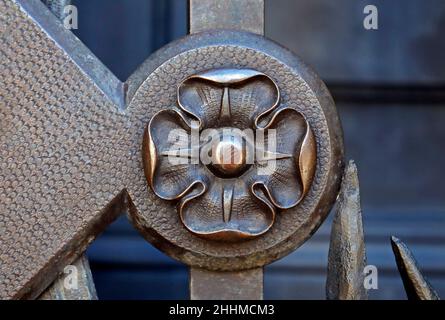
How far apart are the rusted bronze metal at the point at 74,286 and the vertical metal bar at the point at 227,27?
0.09m

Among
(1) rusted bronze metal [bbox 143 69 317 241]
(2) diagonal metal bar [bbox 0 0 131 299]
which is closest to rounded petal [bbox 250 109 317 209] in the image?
(1) rusted bronze metal [bbox 143 69 317 241]

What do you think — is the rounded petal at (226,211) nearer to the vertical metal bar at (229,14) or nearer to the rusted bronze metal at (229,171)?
the rusted bronze metal at (229,171)

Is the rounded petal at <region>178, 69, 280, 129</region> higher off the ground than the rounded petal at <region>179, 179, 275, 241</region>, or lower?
higher

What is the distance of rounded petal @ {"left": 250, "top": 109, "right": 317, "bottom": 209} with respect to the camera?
0.78m

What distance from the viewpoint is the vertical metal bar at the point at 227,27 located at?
802 millimetres

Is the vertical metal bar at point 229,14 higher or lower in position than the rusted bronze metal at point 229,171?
higher

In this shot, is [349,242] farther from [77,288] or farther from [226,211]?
[77,288]

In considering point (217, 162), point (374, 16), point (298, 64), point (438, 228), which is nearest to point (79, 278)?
point (217, 162)

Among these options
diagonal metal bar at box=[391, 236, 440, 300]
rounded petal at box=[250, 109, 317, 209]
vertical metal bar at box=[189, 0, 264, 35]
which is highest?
vertical metal bar at box=[189, 0, 264, 35]

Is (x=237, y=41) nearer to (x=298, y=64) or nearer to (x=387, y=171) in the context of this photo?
(x=298, y=64)

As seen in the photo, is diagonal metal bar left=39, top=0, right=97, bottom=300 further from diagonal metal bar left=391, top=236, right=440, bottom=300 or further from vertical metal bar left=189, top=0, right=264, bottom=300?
diagonal metal bar left=391, top=236, right=440, bottom=300

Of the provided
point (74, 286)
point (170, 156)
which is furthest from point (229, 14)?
point (74, 286)

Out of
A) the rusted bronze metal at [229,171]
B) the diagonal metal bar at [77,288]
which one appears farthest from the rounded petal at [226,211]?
the diagonal metal bar at [77,288]

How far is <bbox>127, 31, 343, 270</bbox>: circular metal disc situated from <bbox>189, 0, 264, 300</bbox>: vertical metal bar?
0.03 feet
